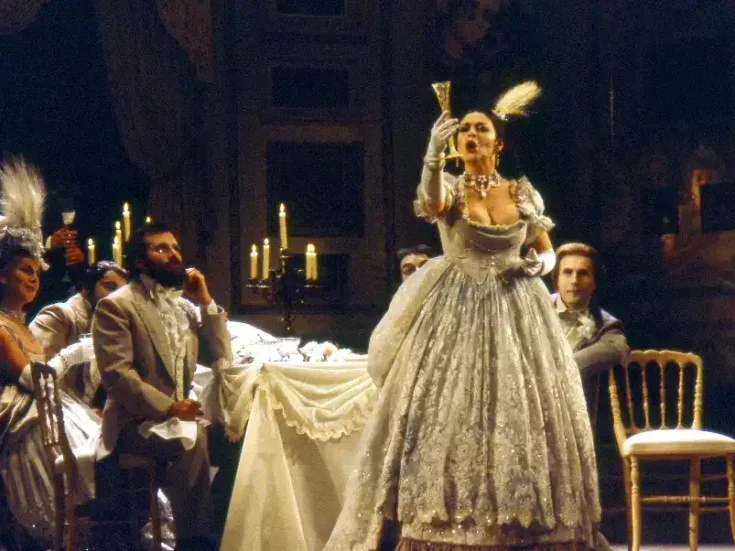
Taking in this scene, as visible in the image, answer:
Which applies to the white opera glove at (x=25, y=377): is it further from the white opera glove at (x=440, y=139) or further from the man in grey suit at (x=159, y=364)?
the white opera glove at (x=440, y=139)

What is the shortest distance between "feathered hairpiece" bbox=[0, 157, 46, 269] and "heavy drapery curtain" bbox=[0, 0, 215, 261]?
181 centimetres

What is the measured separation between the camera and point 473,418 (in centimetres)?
369

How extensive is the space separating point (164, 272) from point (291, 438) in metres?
0.78

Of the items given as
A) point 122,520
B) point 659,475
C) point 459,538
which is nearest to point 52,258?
point 122,520

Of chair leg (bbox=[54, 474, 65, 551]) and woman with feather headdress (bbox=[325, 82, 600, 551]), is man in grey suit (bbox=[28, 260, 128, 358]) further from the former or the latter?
woman with feather headdress (bbox=[325, 82, 600, 551])

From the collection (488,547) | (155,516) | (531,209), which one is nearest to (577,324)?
(531,209)

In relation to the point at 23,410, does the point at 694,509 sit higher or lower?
lower

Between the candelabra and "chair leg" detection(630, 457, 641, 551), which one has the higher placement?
the candelabra

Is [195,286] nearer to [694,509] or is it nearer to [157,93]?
[694,509]

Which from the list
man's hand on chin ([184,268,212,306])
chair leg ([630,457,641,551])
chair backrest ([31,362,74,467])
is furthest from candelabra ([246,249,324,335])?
chair leg ([630,457,641,551])

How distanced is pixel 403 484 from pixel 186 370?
1.06 meters

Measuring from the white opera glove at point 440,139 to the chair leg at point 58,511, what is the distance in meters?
1.80

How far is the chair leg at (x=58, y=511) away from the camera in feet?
14.6

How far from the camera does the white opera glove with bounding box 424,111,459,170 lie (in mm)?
3785
